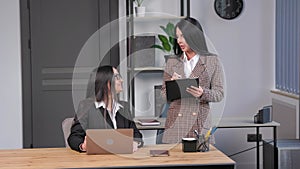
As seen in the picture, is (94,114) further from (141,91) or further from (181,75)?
(141,91)

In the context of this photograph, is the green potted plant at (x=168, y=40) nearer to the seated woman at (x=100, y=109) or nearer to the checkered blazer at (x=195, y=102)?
the checkered blazer at (x=195, y=102)

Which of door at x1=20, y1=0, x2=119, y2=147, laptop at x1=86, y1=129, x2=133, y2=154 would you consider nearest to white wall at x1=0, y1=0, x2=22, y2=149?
door at x1=20, y1=0, x2=119, y2=147

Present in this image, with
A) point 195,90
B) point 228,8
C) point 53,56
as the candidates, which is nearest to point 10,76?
point 53,56

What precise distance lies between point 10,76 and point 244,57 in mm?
2197

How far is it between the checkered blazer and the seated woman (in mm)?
434

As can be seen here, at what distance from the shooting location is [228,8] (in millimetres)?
5352

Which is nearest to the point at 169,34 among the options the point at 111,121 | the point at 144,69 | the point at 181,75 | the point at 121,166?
the point at 144,69

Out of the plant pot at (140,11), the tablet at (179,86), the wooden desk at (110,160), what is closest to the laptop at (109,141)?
the wooden desk at (110,160)

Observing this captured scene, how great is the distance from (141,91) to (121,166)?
2629 mm

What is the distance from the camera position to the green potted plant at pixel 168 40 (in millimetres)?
5129

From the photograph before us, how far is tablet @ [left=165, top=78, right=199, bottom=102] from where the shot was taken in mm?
3393

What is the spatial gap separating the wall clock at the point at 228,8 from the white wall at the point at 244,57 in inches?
2.0

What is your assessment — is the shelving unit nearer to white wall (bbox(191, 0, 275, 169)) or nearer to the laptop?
white wall (bbox(191, 0, 275, 169))

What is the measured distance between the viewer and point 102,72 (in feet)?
10.3
